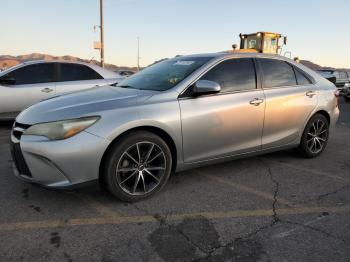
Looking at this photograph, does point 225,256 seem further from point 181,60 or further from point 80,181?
point 181,60

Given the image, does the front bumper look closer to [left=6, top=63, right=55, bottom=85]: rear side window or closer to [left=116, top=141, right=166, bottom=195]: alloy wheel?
[left=116, top=141, right=166, bottom=195]: alloy wheel

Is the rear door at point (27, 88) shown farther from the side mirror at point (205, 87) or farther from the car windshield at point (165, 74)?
the side mirror at point (205, 87)

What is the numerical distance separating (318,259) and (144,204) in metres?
1.68

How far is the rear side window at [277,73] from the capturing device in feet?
15.3

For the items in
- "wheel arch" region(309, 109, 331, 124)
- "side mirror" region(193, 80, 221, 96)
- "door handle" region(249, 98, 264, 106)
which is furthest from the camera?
"wheel arch" region(309, 109, 331, 124)

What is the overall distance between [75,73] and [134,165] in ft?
16.6

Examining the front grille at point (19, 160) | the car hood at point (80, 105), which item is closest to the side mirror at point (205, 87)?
the car hood at point (80, 105)

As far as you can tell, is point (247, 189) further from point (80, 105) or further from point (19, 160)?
point (19, 160)

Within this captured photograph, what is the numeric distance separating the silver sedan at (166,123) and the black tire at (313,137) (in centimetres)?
3

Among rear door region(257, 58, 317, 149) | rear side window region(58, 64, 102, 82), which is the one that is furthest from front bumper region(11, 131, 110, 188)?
rear side window region(58, 64, 102, 82)

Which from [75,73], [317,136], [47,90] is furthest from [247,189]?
[75,73]

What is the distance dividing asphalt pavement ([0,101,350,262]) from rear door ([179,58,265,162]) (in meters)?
0.45

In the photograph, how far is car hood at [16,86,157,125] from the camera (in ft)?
10.9

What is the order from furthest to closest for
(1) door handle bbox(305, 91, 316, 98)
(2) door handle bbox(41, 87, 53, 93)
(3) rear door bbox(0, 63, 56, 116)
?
(2) door handle bbox(41, 87, 53, 93) → (3) rear door bbox(0, 63, 56, 116) → (1) door handle bbox(305, 91, 316, 98)
